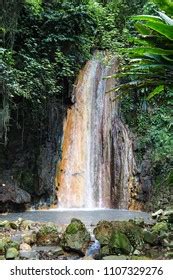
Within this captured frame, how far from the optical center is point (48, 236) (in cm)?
527

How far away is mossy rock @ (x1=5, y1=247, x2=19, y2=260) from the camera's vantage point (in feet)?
14.1

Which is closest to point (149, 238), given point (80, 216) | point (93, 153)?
point (80, 216)

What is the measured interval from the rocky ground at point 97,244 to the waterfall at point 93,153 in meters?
5.47

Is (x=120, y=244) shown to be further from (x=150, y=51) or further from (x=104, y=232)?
(x=150, y=51)

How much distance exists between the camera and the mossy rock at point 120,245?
4148 mm

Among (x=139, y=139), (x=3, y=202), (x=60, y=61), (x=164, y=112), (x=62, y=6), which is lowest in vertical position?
(x=3, y=202)

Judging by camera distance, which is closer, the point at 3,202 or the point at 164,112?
the point at 3,202

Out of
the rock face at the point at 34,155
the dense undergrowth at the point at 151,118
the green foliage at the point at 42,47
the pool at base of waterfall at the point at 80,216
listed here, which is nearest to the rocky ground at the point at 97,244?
the dense undergrowth at the point at 151,118

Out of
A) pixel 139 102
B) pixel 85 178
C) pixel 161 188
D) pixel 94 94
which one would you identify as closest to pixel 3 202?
pixel 85 178

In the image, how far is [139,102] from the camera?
41.1 ft

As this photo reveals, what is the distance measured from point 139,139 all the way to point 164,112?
1.43 metres

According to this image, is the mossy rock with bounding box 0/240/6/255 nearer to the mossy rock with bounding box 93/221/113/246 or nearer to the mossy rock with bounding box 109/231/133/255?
the mossy rock with bounding box 93/221/113/246
